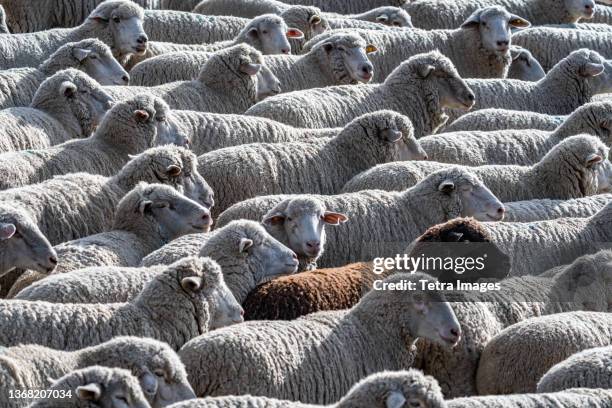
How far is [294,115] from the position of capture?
13.7 meters

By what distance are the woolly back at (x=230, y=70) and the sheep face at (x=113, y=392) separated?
6849mm

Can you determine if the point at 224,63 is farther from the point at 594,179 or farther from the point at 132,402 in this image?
the point at 132,402

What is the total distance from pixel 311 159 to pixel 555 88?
3875mm

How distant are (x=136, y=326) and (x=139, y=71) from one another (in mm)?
5956

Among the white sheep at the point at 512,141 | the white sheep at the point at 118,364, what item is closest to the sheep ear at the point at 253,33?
the white sheep at the point at 512,141

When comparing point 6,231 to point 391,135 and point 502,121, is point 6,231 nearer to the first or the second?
point 391,135

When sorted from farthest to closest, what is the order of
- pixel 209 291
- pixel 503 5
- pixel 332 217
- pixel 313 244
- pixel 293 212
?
pixel 503 5 → pixel 332 217 → pixel 293 212 → pixel 313 244 → pixel 209 291

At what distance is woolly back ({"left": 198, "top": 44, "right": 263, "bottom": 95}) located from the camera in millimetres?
14094

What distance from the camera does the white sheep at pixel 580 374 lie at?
8492 millimetres

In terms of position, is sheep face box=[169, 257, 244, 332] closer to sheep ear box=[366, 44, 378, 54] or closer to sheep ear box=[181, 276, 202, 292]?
sheep ear box=[181, 276, 202, 292]

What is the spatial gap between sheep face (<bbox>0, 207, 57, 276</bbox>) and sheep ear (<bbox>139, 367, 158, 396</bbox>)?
6.87 feet

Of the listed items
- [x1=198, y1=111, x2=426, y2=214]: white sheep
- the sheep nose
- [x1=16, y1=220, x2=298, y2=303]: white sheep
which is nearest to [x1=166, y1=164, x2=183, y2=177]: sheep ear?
[x1=198, y1=111, x2=426, y2=214]: white sheep

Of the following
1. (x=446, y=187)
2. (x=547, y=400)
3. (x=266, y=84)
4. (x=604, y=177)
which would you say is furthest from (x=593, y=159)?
(x=547, y=400)

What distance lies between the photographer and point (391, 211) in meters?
11.5
